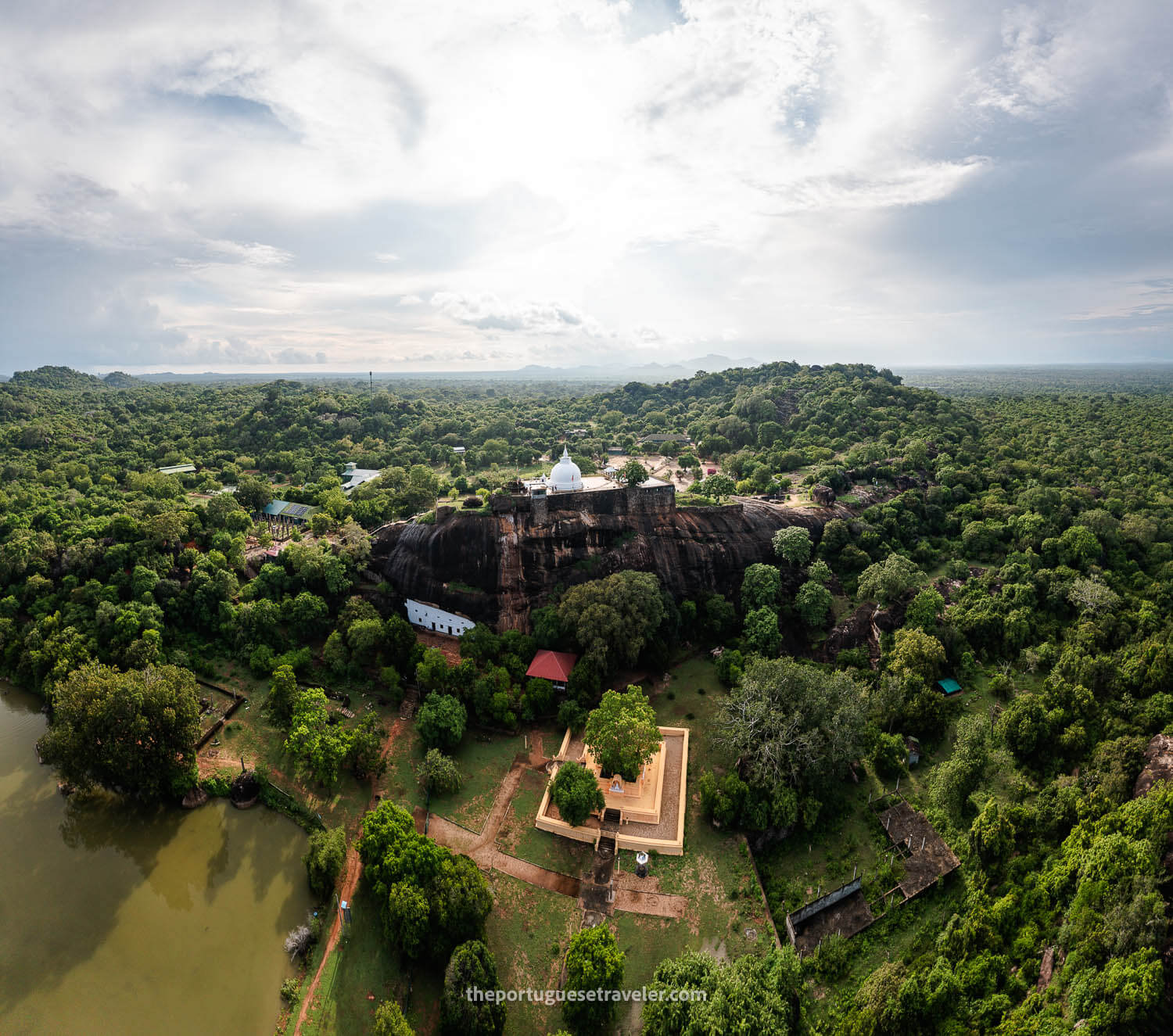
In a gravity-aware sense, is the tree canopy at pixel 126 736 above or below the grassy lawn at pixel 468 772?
above

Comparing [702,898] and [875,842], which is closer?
[702,898]

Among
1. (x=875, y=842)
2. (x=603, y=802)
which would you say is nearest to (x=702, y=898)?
(x=603, y=802)

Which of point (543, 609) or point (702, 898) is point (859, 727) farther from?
point (543, 609)

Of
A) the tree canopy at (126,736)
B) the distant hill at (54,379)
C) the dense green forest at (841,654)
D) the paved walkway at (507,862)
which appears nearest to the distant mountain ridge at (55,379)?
the distant hill at (54,379)

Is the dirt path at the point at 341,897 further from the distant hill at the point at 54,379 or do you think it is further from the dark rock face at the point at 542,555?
the distant hill at the point at 54,379

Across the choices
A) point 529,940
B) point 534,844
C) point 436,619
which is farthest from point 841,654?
point 436,619

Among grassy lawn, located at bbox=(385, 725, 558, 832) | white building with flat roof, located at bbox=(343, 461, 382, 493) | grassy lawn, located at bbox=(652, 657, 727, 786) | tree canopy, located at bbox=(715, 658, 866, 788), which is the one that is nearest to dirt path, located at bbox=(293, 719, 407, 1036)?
grassy lawn, located at bbox=(385, 725, 558, 832)

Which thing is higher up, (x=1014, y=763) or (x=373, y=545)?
(x=373, y=545)

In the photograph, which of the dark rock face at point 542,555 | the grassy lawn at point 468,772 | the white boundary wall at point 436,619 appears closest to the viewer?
the grassy lawn at point 468,772
